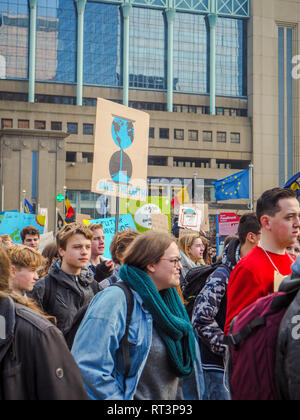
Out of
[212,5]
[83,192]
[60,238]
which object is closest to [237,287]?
[60,238]

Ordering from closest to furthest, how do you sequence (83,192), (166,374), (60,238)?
1. (166,374)
2. (60,238)
3. (83,192)

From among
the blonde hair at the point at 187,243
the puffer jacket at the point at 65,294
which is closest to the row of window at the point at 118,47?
the blonde hair at the point at 187,243

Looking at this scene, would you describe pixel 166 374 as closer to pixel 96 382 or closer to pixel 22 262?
pixel 96 382

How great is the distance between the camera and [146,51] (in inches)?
2729

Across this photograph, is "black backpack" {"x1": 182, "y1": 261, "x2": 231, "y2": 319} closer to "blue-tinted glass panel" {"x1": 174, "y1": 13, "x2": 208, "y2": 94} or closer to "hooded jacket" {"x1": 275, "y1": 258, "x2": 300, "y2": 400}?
"hooded jacket" {"x1": 275, "y1": 258, "x2": 300, "y2": 400}

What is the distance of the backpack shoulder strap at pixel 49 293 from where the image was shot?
5203 mm

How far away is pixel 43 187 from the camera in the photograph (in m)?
52.1

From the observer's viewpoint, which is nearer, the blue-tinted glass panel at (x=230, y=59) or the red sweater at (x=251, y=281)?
the red sweater at (x=251, y=281)

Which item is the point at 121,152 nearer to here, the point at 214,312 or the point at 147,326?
the point at 214,312

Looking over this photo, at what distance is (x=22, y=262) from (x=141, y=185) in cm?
555

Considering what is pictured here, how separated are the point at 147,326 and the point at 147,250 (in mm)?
457

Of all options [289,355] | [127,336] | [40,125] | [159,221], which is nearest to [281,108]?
[40,125]

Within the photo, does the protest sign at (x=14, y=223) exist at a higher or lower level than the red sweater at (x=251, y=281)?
higher

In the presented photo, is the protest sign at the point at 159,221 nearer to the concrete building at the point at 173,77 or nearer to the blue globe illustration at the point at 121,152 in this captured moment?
the blue globe illustration at the point at 121,152
